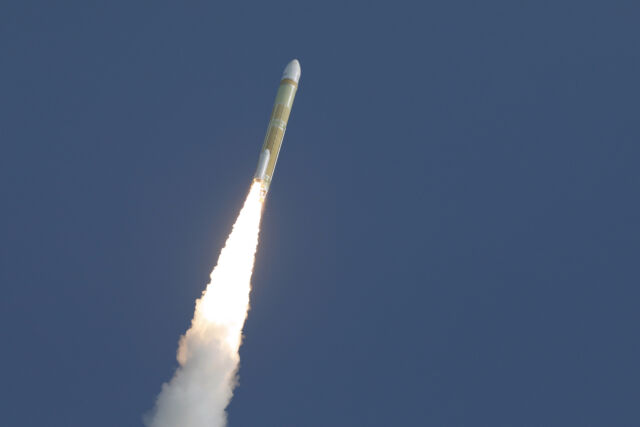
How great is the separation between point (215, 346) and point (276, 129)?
46.9 feet

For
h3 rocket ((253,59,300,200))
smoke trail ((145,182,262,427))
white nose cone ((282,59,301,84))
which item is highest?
white nose cone ((282,59,301,84))

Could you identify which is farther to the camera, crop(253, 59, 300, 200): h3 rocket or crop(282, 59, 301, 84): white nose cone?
crop(282, 59, 301, 84): white nose cone

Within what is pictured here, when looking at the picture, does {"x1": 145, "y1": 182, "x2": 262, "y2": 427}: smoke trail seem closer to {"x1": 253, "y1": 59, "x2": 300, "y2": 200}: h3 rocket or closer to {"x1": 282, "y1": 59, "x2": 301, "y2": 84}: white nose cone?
{"x1": 253, "y1": 59, "x2": 300, "y2": 200}: h3 rocket

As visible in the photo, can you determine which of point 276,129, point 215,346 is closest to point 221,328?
point 215,346

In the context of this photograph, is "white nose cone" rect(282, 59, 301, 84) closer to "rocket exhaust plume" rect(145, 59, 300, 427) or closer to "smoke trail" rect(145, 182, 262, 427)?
"rocket exhaust plume" rect(145, 59, 300, 427)

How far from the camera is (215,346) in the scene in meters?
61.1

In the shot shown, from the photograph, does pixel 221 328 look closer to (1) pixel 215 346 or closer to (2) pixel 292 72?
(1) pixel 215 346

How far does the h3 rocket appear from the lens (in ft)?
194

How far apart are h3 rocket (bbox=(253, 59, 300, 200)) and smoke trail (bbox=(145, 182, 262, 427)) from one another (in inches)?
31.6

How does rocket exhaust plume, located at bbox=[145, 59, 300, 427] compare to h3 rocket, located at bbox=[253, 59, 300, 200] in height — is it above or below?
below

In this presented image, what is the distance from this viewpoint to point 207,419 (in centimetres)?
6003

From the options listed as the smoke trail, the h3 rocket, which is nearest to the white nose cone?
the h3 rocket

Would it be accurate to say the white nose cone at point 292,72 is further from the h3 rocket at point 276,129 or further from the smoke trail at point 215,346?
the smoke trail at point 215,346

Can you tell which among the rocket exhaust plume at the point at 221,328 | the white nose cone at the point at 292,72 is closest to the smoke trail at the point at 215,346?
the rocket exhaust plume at the point at 221,328
